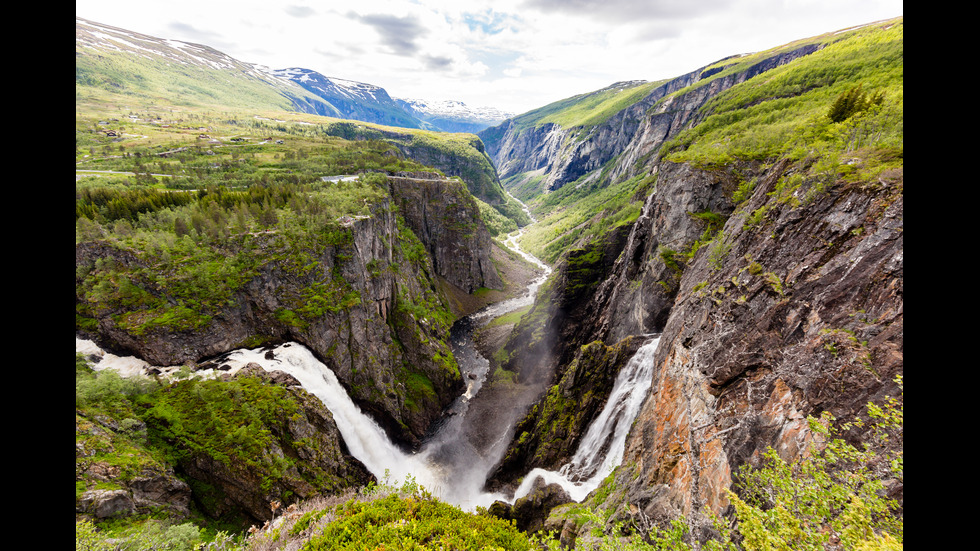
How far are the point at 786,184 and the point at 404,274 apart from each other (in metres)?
58.3

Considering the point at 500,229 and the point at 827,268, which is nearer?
the point at 827,268

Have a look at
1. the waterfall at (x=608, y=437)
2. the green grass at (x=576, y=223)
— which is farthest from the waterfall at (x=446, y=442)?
the green grass at (x=576, y=223)

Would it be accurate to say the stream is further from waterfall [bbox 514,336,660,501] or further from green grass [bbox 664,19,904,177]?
green grass [bbox 664,19,904,177]

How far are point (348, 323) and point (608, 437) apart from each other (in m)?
35.4

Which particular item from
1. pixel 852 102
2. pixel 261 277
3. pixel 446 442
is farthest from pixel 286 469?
pixel 852 102

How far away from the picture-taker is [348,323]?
44.9m

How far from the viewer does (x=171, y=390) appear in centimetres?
2838

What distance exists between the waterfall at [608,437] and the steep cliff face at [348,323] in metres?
22.3

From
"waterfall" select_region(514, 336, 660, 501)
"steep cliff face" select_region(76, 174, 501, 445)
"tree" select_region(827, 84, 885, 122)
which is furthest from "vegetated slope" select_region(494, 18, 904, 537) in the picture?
"steep cliff face" select_region(76, 174, 501, 445)

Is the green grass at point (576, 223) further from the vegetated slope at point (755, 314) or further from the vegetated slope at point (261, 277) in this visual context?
the vegetated slope at point (261, 277)

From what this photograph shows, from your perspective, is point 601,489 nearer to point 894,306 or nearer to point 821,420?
point 821,420

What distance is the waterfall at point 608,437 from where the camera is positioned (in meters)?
29.1

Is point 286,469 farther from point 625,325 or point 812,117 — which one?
point 812,117
